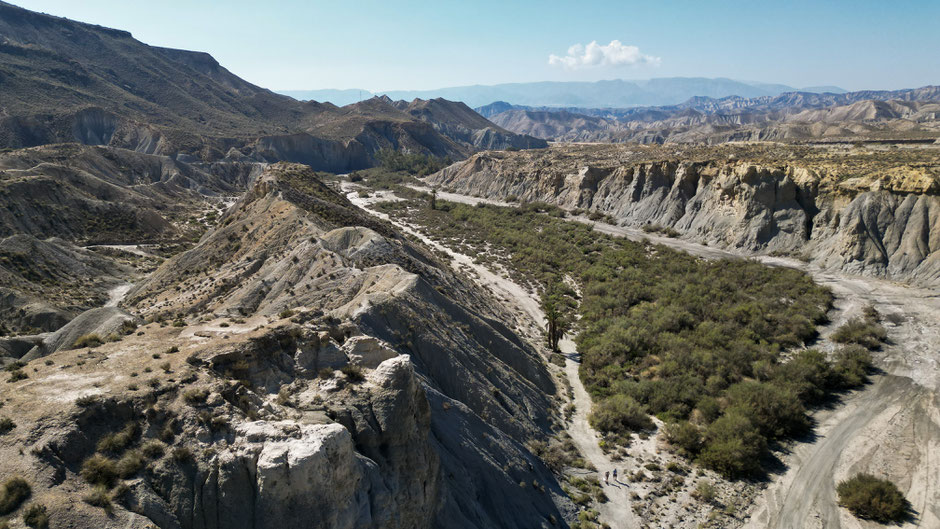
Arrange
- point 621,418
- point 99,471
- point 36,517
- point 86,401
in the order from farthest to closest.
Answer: point 621,418, point 86,401, point 99,471, point 36,517

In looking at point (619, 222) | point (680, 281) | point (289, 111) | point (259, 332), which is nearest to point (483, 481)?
point (259, 332)

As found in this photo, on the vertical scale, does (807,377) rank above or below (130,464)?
below

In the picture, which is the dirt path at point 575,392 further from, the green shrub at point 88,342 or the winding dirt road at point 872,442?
the green shrub at point 88,342

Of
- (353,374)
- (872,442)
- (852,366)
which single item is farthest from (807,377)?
(353,374)

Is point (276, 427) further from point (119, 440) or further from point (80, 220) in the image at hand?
point (80, 220)

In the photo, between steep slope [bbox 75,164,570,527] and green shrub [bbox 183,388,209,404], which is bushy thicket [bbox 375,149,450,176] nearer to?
steep slope [bbox 75,164,570,527]
